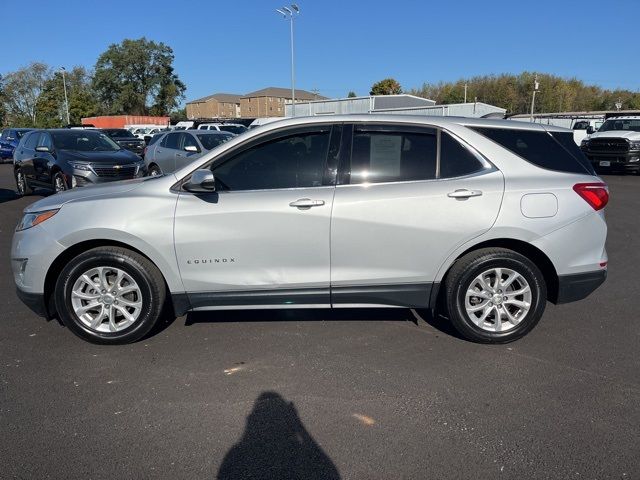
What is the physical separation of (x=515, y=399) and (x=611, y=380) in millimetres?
786

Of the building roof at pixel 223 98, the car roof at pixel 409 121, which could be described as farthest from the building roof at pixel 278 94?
the car roof at pixel 409 121

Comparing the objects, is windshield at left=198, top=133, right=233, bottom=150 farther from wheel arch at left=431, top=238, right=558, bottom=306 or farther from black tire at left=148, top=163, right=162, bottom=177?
wheel arch at left=431, top=238, right=558, bottom=306

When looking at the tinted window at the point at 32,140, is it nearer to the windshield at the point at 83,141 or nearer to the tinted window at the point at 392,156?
the windshield at the point at 83,141

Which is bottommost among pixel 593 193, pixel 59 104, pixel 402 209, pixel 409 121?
pixel 402 209

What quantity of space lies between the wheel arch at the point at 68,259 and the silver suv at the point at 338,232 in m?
0.01

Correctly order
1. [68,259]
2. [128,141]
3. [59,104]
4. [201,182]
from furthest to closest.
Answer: [59,104] → [128,141] → [68,259] → [201,182]

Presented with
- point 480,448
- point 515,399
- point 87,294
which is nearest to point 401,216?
point 515,399

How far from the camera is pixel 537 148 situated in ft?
13.3

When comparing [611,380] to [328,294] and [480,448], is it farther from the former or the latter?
[328,294]

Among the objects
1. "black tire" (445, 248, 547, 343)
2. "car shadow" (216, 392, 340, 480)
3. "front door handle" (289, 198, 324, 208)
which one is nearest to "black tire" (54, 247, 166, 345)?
"front door handle" (289, 198, 324, 208)

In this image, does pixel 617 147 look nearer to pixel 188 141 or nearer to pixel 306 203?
pixel 188 141

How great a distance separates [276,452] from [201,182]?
77.9 inches

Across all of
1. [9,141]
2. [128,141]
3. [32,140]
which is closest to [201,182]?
[32,140]

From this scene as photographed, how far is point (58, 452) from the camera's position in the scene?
2703 millimetres
